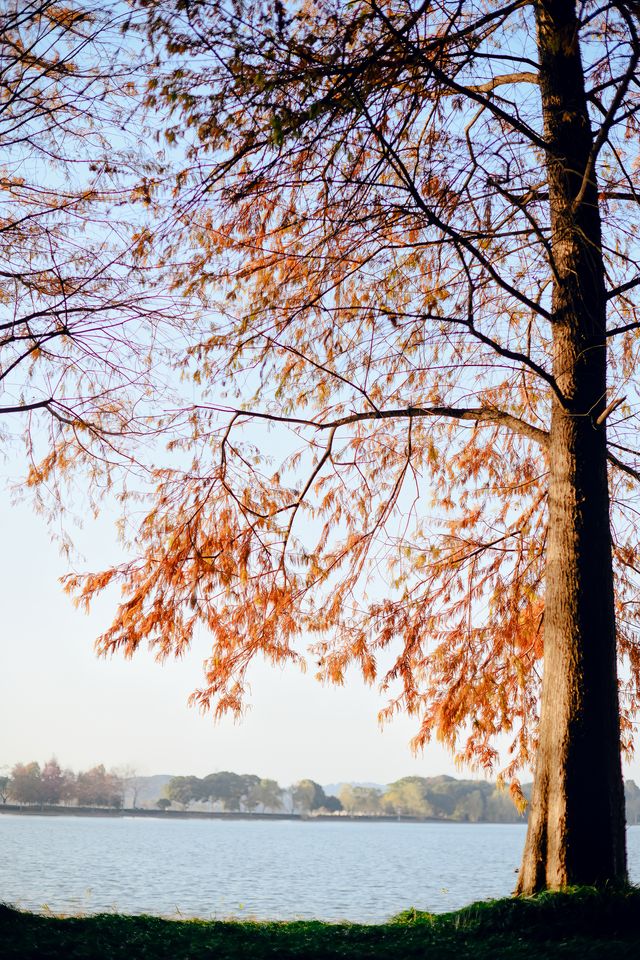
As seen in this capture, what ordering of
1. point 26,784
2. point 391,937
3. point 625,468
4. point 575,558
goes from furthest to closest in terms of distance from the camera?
1. point 26,784
2. point 625,468
3. point 575,558
4. point 391,937

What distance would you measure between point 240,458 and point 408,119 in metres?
3.19

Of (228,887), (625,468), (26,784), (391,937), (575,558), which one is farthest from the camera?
(26,784)

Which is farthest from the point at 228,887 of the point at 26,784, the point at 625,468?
the point at 26,784

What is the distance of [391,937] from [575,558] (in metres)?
2.84

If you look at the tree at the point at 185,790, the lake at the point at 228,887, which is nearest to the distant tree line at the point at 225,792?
the tree at the point at 185,790

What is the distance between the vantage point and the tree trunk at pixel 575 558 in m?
5.66

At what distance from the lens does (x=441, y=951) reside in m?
4.96

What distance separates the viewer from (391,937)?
5426 millimetres

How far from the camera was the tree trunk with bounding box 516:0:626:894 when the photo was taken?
566 centimetres

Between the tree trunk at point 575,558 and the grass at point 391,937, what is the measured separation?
35 centimetres

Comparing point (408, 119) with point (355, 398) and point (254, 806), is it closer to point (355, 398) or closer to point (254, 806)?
point (355, 398)

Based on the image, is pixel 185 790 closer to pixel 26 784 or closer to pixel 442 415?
pixel 26 784

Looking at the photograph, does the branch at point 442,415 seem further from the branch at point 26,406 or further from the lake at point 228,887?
the lake at point 228,887

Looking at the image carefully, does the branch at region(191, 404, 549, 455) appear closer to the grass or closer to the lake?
the grass
